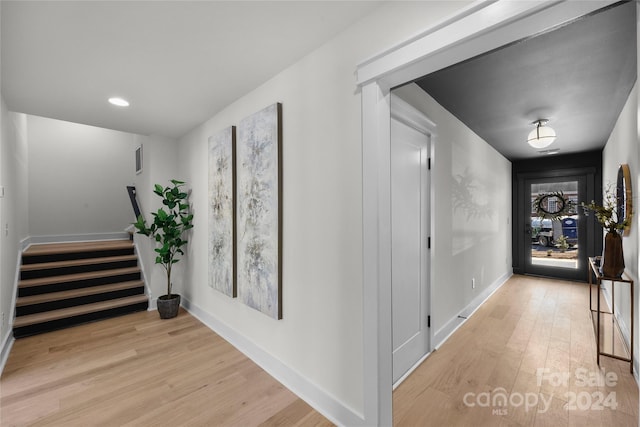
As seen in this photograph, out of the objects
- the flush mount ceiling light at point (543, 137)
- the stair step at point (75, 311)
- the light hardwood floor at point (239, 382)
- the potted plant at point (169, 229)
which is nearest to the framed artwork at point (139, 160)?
the potted plant at point (169, 229)

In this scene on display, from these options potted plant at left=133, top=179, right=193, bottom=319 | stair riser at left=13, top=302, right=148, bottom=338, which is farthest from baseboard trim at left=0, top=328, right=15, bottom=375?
potted plant at left=133, top=179, right=193, bottom=319

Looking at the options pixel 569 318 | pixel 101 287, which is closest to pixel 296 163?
pixel 101 287

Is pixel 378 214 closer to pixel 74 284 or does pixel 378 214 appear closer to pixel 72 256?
pixel 74 284

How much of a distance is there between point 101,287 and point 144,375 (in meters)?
2.20

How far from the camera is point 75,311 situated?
326 cm

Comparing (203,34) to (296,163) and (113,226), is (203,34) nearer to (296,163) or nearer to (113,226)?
(296,163)

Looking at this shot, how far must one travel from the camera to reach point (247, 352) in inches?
98.6

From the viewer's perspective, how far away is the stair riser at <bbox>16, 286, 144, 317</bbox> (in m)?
3.12

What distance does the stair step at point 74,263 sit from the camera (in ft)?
11.6

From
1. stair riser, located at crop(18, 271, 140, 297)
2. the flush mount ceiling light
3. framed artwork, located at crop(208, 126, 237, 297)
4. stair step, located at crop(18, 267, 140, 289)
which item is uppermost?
the flush mount ceiling light

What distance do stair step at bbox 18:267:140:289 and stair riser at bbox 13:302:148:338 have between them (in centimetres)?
63

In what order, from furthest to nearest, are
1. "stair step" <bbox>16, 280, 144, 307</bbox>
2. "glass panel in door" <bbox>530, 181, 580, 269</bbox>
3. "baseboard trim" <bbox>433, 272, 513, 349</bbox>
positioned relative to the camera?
"glass panel in door" <bbox>530, 181, 580, 269</bbox>
"stair step" <bbox>16, 280, 144, 307</bbox>
"baseboard trim" <bbox>433, 272, 513, 349</bbox>

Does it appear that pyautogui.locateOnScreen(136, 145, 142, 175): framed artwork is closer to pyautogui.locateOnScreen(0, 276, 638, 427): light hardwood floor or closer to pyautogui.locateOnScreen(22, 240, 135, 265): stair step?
pyautogui.locateOnScreen(22, 240, 135, 265): stair step

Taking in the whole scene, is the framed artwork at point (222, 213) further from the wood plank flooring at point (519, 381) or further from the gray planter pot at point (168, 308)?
the wood plank flooring at point (519, 381)
